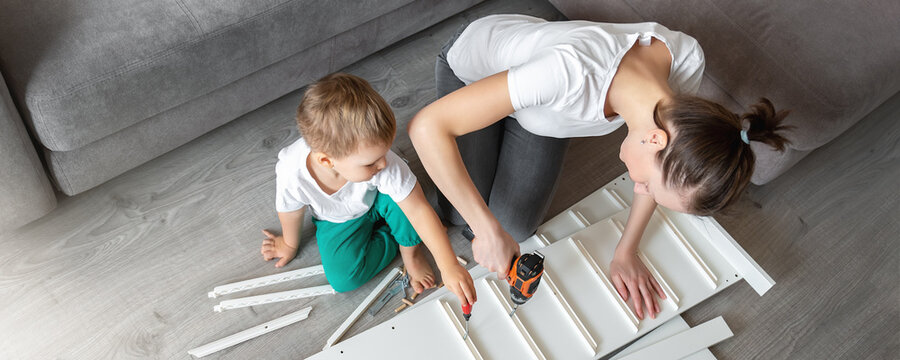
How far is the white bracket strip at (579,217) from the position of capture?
5.00 ft

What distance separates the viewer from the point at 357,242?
1.39 metres

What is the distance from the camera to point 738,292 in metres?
1.58

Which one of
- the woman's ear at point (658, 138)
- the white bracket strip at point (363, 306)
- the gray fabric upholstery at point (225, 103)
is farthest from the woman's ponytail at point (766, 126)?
the gray fabric upholstery at point (225, 103)

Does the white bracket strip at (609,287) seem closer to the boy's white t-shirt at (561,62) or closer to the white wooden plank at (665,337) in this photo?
the white wooden plank at (665,337)

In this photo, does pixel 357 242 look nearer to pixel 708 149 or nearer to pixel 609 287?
pixel 609 287

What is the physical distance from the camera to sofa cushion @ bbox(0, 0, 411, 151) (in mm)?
1201

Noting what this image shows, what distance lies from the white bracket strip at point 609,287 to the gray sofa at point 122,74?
2.70 feet

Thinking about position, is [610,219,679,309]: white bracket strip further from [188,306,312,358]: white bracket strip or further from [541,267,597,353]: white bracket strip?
[188,306,312,358]: white bracket strip

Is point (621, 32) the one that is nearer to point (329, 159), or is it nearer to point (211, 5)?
point (329, 159)

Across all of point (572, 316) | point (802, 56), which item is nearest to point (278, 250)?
point (572, 316)

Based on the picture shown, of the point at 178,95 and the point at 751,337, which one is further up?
the point at 178,95

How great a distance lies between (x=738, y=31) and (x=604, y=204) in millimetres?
549

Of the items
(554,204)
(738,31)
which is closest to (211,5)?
(554,204)

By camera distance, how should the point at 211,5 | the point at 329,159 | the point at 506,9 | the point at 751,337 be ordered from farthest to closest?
the point at 506,9 < the point at 751,337 < the point at 211,5 < the point at 329,159
